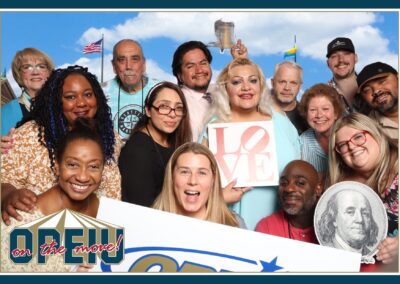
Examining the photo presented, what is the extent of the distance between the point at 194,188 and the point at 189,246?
22.7 inches

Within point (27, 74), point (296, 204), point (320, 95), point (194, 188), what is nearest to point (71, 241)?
point (194, 188)

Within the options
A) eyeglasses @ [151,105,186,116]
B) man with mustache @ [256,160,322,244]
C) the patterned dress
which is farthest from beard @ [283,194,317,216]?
the patterned dress

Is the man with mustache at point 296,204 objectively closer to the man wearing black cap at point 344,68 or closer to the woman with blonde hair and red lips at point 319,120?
the woman with blonde hair and red lips at point 319,120

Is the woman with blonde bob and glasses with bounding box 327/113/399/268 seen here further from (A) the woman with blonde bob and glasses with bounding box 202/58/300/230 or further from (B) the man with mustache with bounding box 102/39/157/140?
(B) the man with mustache with bounding box 102/39/157/140

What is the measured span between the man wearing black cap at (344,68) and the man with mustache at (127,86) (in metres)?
1.73

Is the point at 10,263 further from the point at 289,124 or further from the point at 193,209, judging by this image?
the point at 289,124

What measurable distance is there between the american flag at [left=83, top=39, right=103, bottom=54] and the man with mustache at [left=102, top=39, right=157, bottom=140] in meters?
0.15

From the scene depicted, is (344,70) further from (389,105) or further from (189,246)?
(189,246)

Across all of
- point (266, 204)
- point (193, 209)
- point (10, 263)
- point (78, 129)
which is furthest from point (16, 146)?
point (266, 204)

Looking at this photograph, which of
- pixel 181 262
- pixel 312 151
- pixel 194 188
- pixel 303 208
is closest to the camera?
pixel 194 188

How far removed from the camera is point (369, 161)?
22.1 feet

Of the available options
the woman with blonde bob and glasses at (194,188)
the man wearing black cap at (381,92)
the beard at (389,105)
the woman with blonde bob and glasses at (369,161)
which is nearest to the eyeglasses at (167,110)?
the woman with blonde bob and glasses at (194,188)

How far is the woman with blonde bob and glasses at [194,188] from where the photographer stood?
251 inches

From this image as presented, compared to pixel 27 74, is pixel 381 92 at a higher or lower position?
lower
